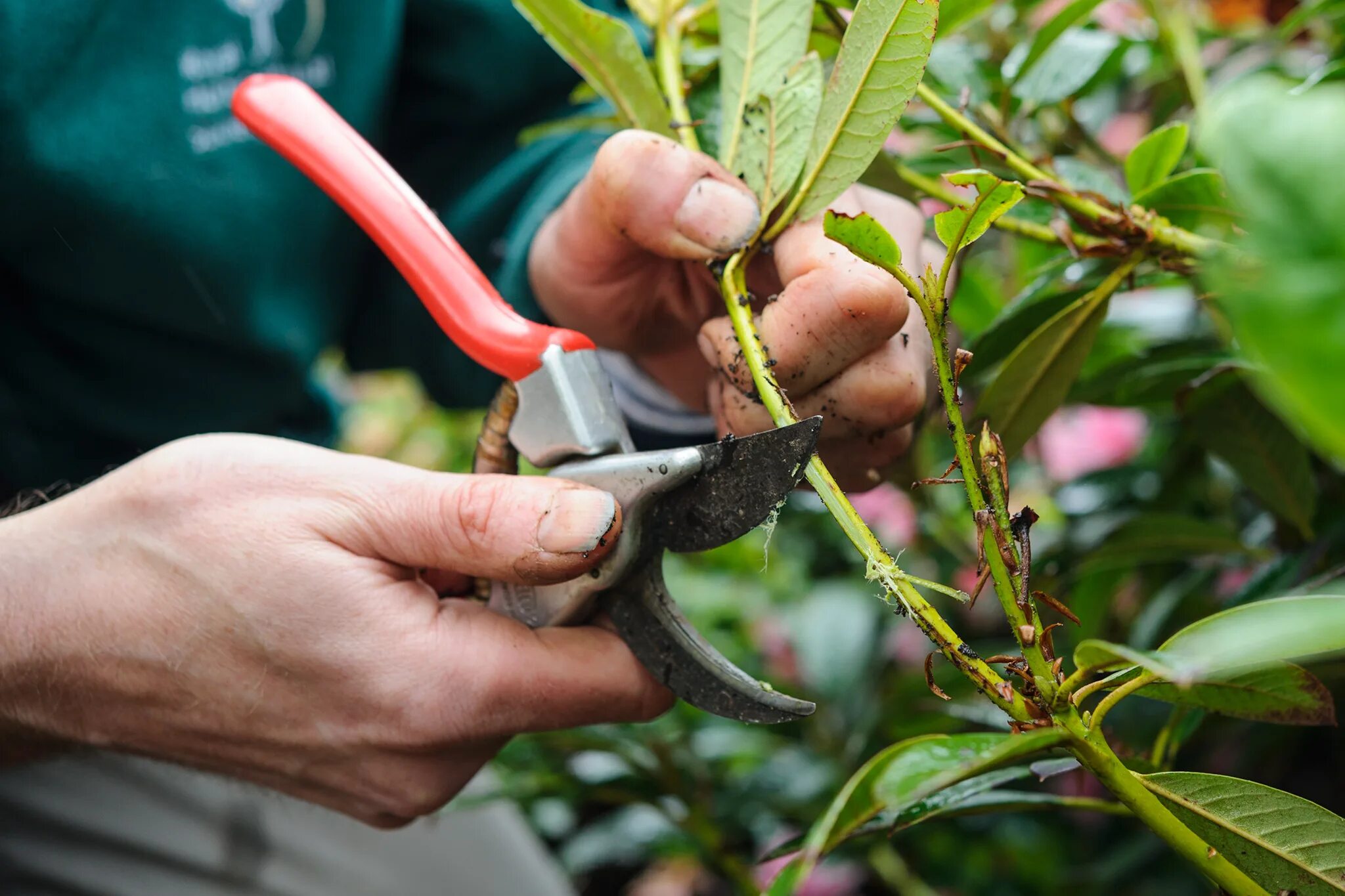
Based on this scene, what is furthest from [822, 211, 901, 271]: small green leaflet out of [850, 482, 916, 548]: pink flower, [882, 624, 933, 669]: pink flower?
[882, 624, 933, 669]: pink flower

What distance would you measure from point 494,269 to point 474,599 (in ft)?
2.18

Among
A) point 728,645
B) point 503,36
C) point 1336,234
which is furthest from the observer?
point 728,645

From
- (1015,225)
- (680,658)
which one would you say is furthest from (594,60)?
(680,658)

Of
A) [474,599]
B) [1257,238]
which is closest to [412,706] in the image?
[474,599]

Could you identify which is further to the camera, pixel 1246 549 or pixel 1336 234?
pixel 1246 549

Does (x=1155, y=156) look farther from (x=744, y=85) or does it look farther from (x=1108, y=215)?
(x=744, y=85)

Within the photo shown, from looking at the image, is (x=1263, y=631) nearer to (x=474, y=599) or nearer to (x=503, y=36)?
(x=474, y=599)

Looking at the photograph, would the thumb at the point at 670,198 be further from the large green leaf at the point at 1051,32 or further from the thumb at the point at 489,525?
the large green leaf at the point at 1051,32

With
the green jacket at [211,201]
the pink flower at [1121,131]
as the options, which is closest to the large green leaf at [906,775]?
the green jacket at [211,201]

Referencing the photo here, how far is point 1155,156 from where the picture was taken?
66 centimetres

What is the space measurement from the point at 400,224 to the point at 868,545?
0.44 metres

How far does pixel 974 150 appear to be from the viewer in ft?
2.27

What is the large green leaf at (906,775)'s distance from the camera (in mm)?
407

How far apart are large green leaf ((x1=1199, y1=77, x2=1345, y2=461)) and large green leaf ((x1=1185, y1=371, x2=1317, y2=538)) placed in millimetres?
552
